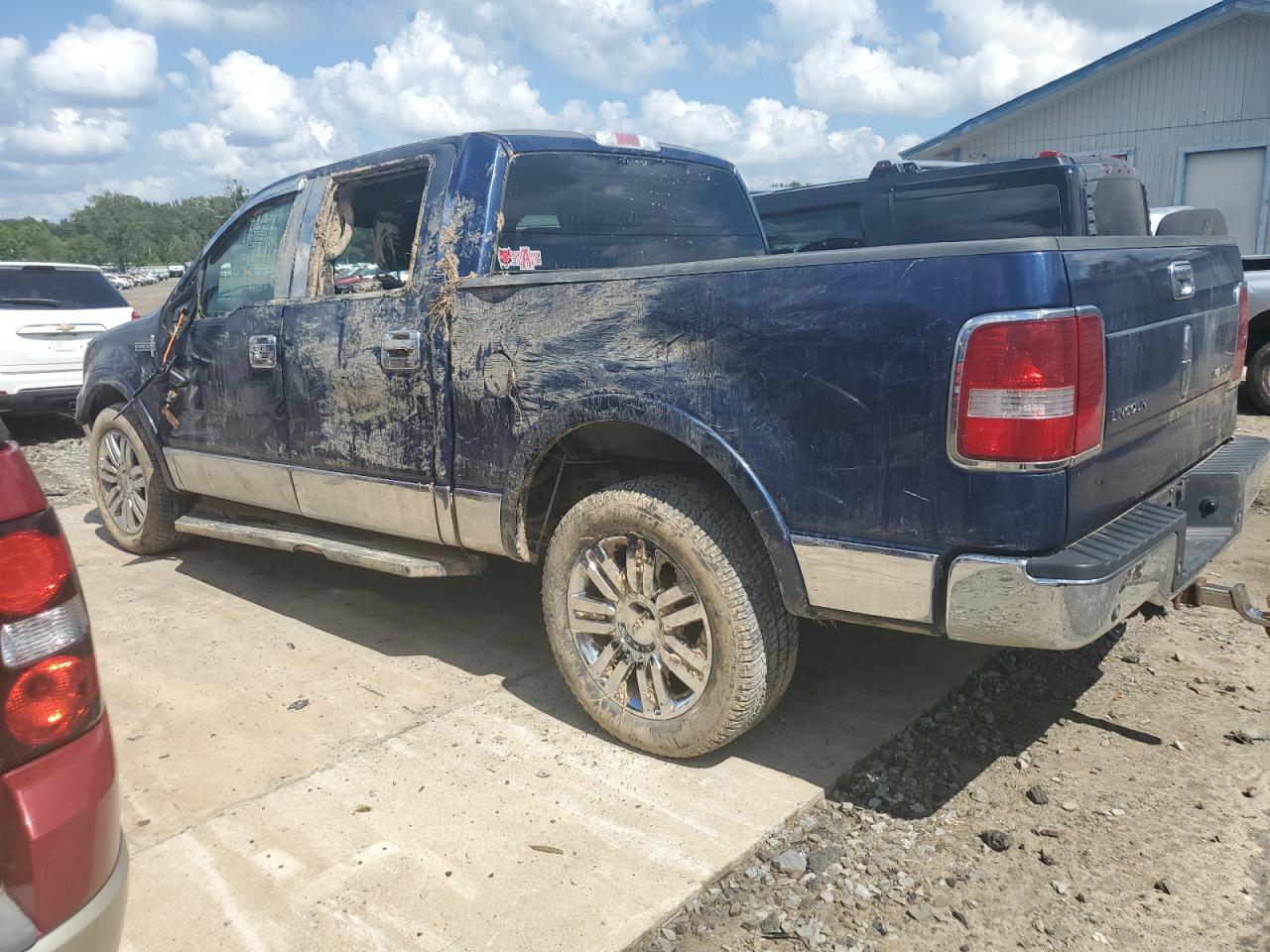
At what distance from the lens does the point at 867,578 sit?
2611mm

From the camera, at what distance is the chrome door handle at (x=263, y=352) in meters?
4.18

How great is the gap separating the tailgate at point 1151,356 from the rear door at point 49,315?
9.20m

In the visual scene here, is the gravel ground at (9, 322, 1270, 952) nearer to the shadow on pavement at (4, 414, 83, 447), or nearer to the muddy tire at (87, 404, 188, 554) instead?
the muddy tire at (87, 404, 188, 554)

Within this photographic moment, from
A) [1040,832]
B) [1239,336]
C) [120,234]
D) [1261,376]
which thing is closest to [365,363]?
[1040,832]

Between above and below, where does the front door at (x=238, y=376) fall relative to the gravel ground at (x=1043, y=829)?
above

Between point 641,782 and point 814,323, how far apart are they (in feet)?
4.97

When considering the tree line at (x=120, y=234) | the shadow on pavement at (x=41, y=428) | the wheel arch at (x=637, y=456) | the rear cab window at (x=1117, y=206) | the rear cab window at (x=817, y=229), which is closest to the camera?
the wheel arch at (x=637, y=456)

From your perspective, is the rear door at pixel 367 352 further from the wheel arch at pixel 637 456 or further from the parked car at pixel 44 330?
the parked car at pixel 44 330

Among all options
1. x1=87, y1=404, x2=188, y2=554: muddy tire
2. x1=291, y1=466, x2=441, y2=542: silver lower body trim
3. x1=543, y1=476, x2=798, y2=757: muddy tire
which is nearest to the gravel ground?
x1=543, y1=476, x2=798, y2=757: muddy tire

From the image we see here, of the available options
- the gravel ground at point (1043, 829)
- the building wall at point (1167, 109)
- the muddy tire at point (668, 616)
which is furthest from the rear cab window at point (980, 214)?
the building wall at point (1167, 109)

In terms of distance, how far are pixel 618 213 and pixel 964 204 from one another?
3.24 m

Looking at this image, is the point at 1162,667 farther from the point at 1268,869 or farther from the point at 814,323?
the point at 814,323

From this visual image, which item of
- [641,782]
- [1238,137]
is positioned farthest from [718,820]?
[1238,137]

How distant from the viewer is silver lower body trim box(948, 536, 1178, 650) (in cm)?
235
